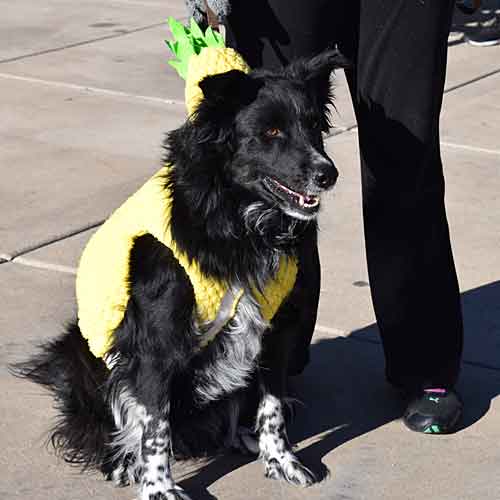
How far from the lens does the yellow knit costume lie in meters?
3.55

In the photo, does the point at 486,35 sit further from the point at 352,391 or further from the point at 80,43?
the point at 352,391

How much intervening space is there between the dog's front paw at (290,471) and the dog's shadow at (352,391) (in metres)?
0.09

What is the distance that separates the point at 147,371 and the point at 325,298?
5.31ft

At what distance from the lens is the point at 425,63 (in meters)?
3.84

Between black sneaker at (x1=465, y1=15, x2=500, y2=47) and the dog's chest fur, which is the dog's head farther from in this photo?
black sneaker at (x1=465, y1=15, x2=500, y2=47)

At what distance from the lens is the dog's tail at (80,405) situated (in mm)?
3801

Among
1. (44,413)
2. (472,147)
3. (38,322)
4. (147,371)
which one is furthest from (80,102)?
(147,371)

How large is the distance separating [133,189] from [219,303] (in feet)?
9.26

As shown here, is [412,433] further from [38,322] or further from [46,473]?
[38,322]

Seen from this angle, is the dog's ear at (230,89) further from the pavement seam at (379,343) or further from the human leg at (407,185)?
the pavement seam at (379,343)

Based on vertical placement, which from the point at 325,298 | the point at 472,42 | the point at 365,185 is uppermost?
the point at 365,185

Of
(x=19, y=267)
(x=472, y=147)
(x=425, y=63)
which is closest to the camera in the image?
(x=425, y=63)

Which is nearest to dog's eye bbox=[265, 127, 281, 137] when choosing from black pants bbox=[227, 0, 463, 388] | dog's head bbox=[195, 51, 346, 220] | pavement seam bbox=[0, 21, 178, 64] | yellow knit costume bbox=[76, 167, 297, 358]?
dog's head bbox=[195, 51, 346, 220]

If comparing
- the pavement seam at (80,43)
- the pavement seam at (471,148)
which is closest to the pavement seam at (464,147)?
the pavement seam at (471,148)
